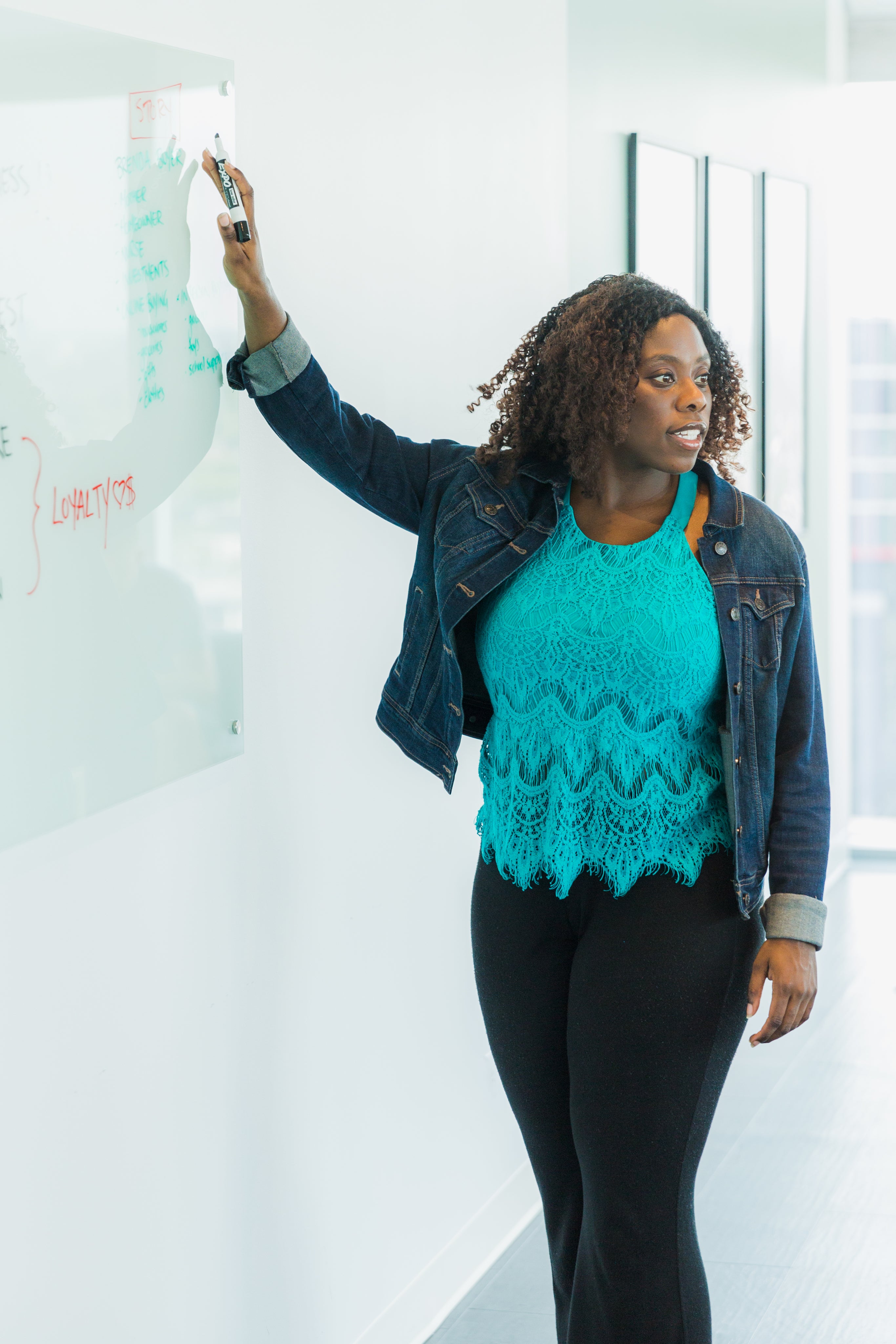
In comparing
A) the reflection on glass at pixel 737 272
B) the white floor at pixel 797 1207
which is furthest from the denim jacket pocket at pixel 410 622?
the reflection on glass at pixel 737 272

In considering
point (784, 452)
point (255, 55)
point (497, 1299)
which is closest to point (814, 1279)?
point (497, 1299)

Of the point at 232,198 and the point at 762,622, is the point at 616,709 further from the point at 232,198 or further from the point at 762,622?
the point at 232,198

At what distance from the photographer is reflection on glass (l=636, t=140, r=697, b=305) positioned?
3.20m

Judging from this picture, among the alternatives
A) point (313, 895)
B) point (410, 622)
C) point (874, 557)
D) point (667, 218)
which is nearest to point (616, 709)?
point (410, 622)

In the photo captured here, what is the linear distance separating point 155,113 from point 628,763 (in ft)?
2.77

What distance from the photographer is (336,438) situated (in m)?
1.64

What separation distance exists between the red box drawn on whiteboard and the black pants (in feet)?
2.97

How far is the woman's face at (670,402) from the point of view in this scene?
5.26ft

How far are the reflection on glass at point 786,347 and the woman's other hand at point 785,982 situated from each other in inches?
107

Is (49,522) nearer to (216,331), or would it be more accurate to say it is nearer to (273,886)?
(216,331)

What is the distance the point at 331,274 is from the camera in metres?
1.90

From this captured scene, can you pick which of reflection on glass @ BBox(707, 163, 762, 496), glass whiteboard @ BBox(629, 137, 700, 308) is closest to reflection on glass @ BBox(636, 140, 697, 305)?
glass whiteboard @ BBox(629, 137, 700, 308)

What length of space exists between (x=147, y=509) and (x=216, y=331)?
0.81ft

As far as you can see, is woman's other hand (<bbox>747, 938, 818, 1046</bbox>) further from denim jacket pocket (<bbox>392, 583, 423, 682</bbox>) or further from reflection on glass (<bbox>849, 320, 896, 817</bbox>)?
reflection on glass (<bbox>849, 320, 896, 817</bbox>)
